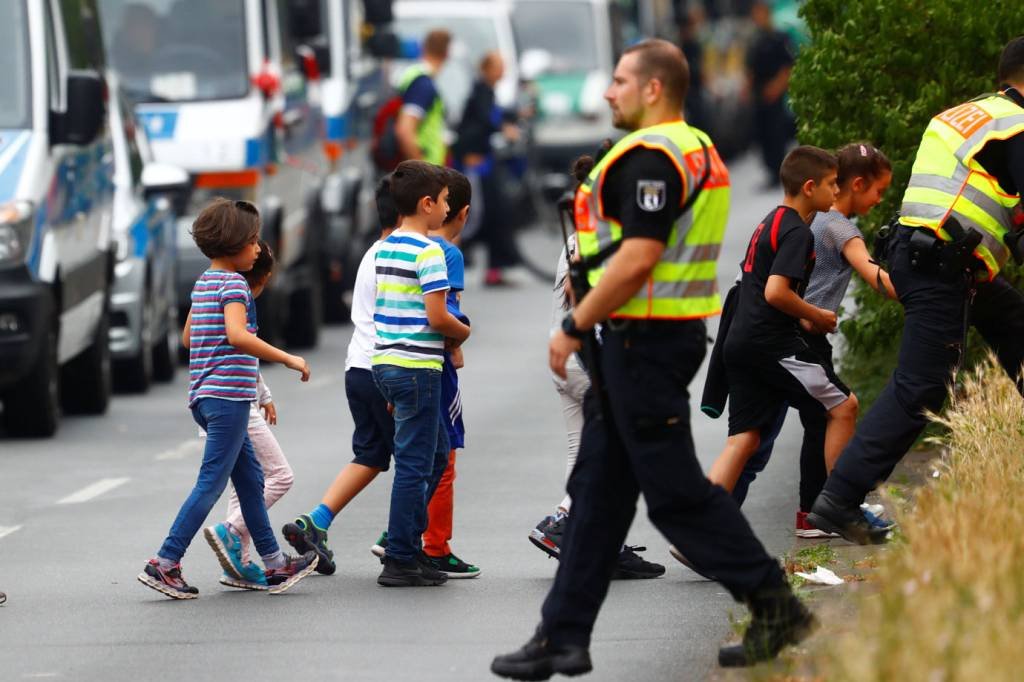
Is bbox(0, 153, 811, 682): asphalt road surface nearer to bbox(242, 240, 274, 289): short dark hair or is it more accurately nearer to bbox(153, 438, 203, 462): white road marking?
bbox(153, 438, 203, 462): white road marking

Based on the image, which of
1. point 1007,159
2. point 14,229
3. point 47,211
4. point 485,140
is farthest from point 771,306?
point 485,140

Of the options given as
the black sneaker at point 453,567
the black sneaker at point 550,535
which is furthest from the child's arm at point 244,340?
the black sneaker at point 550,535

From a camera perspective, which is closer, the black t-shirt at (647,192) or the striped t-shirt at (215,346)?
the black t-shirt at (647,192)

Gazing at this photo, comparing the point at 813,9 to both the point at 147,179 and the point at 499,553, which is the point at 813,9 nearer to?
the point at 499,553

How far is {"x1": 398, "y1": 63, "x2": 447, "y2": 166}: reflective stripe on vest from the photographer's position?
19.4 metres

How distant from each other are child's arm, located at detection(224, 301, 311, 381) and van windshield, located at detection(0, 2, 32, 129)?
5.15m

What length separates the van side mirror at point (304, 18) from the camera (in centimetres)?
1791

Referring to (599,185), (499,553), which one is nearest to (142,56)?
(499,553)

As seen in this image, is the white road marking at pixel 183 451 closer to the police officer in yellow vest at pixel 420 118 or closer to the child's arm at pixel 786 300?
the child's arm at pixel 786 300

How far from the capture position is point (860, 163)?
891 cm

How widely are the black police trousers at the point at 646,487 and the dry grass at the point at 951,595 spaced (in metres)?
0.42

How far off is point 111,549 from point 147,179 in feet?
21.7

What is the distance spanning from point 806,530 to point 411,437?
5.65 feet

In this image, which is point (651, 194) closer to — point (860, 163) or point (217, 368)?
point (217, 368)
